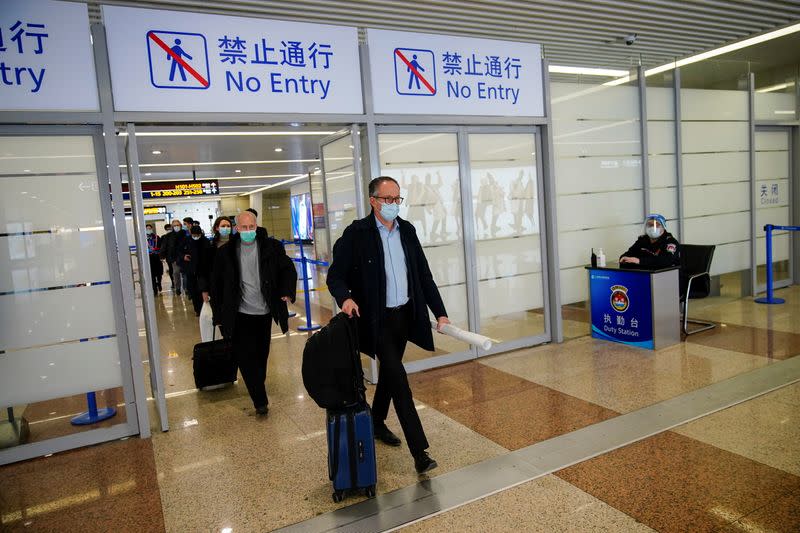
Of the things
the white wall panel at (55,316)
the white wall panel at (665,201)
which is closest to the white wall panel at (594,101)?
the white wall panel at (665,201)

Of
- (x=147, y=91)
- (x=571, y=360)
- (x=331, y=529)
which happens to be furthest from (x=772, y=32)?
(x=331, y=529)

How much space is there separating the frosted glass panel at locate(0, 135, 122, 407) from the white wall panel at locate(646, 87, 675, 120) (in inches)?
244

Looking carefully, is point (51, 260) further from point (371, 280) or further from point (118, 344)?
point (371, 280)

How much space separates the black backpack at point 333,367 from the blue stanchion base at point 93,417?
6.73 ft

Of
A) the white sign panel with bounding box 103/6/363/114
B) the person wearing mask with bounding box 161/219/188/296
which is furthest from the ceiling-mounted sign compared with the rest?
the white sign panel with bounding box 103/6/363/114

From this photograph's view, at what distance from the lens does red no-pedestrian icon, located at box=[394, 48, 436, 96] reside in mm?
4805

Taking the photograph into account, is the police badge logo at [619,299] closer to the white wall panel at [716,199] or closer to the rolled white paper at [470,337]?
the white wall panel at [716,199]

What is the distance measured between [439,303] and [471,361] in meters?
2.25

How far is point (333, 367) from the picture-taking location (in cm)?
279

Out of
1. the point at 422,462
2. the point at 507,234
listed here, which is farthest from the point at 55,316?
the point at 507,234

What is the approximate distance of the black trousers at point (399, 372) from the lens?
10.0ft

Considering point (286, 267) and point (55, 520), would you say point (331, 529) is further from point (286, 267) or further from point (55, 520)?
point (286, 267)

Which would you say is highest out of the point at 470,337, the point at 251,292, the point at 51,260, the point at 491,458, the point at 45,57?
the point at 45,57

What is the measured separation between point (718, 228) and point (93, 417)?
25.0 ft
